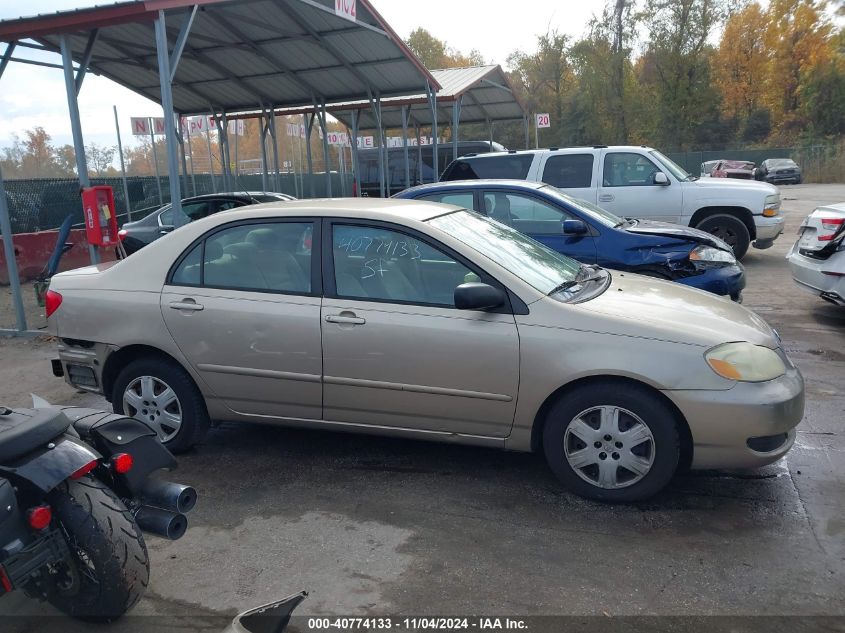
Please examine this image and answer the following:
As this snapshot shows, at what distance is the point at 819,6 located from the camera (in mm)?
44031

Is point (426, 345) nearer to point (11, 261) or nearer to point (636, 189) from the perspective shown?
point (11, 261)

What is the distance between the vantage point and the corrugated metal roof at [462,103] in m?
16.9

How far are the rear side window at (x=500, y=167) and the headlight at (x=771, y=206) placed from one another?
3730 mm

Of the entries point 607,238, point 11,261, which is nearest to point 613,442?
point 607,238

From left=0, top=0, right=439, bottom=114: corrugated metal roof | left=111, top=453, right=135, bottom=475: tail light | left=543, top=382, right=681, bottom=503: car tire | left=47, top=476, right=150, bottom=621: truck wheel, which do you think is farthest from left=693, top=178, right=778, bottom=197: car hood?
left=47, top=476, right=150, bottom=621: truck wheel

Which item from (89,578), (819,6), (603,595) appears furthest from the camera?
(819,6)

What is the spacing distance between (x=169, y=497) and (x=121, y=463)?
239mm

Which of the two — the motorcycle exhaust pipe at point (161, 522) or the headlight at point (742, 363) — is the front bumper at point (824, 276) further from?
the motorcycle exhaust pipe at point (161, 522)

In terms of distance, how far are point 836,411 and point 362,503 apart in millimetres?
3548

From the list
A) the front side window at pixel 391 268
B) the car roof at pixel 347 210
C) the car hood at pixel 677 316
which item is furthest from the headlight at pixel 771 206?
the front side window at pixel 391 268

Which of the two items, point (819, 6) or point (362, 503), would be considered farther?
point (819, 6)

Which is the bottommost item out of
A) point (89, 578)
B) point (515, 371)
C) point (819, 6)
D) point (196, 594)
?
point (196, 594)

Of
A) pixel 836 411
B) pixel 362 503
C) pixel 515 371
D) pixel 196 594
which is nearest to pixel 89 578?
pixel 196 594

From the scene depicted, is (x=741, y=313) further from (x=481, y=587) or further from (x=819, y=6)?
(x=819, y=6)
